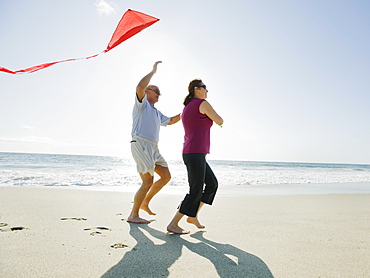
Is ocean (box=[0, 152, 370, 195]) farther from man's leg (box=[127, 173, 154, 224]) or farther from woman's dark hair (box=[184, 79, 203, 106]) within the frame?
woman's dark hair (box=[184, 79, 203, 106])

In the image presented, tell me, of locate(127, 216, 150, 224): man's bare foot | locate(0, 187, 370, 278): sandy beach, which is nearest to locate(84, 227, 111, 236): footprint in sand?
locate(0, 187, 370, 278): sandy beach

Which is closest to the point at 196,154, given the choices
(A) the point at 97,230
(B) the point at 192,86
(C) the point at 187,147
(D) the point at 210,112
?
(C) the point at 187,147

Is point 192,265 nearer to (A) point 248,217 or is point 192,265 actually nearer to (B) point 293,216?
(A) point 248,217

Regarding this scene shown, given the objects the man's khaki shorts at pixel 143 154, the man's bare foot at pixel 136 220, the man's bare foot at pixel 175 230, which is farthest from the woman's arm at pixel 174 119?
the man's bare foot at pixel 175 230

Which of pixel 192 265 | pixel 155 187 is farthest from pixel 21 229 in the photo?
pixel 192 265

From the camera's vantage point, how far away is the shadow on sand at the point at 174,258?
6.42 ft

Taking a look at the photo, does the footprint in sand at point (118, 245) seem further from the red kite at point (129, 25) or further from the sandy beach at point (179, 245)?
the red kite at point (129, 25)

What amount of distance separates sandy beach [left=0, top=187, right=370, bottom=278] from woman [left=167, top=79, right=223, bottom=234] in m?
0.27

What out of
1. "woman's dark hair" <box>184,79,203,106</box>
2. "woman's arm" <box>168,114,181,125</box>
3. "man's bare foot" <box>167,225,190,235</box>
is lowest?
"man's bare foot" <box>167,225,190,235</box>

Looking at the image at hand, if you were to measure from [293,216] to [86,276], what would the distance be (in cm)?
319

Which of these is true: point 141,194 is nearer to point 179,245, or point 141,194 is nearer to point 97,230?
point 97,230

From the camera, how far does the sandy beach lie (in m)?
2.01

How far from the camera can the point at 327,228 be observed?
3.41 metres

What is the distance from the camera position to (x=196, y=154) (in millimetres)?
3143
